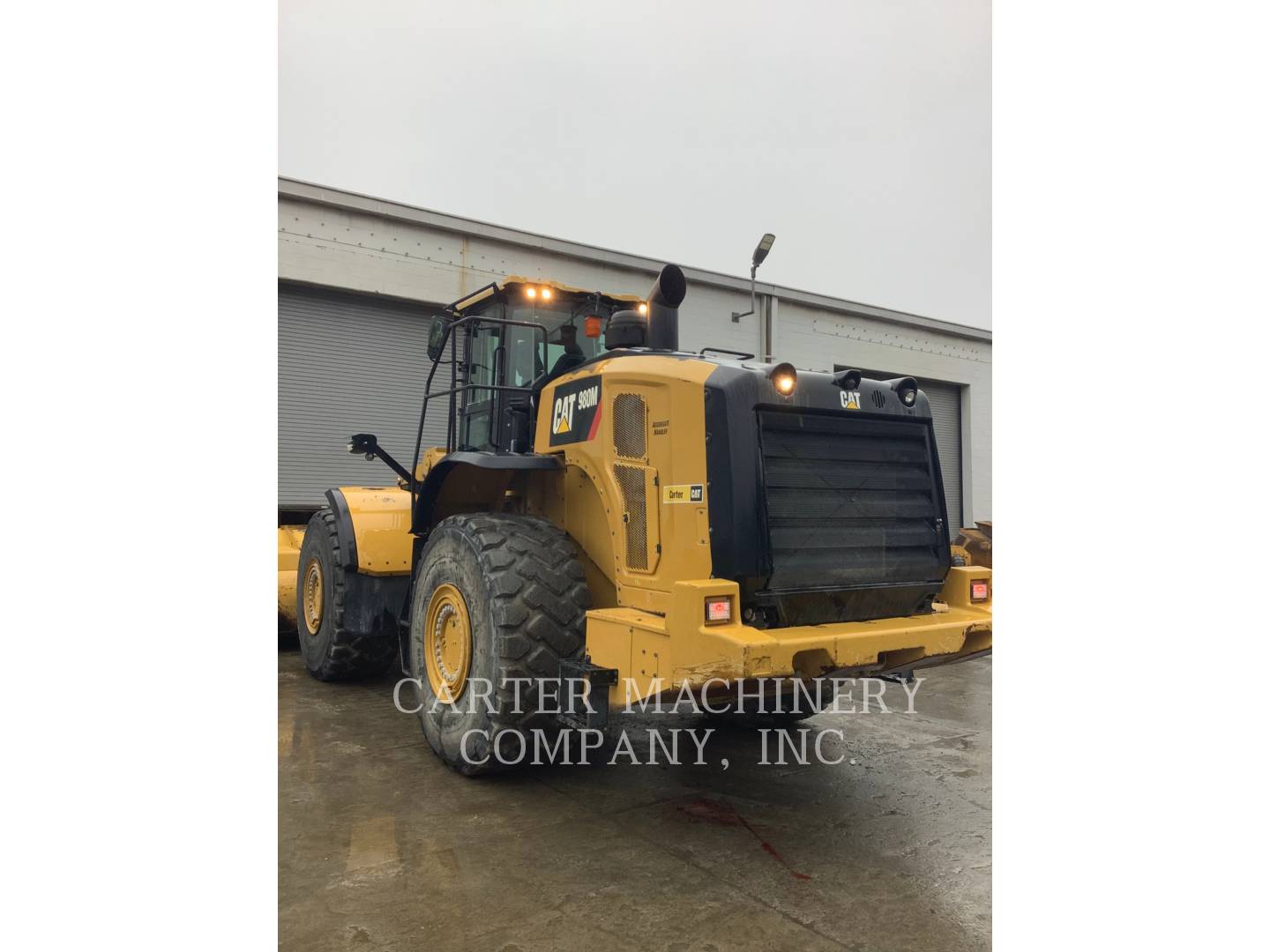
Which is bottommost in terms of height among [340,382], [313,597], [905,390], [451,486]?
[313,597]

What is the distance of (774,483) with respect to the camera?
413cm

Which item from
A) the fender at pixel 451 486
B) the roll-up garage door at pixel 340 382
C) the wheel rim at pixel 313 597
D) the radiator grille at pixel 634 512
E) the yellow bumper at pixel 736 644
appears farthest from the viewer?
the roll-up garage door at pixel 340 382

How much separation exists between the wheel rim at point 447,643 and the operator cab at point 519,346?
1116mm

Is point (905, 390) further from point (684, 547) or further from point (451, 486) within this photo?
point (451, 486)

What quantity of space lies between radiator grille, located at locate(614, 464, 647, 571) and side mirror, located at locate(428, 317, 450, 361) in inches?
84.8

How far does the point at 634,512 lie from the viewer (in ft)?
14.1

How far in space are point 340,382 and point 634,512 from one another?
9.55 m

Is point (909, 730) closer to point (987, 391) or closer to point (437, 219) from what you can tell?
point (437, 219)

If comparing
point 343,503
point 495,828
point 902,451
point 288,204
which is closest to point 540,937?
point 495,828

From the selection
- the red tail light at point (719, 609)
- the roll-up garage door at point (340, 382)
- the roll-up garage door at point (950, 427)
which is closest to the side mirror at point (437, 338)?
the red tail light at point (719, 609)

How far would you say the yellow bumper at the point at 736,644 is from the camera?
349 centimetres

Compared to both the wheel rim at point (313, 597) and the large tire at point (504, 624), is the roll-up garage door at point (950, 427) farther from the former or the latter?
the large tire at point (504, 624)

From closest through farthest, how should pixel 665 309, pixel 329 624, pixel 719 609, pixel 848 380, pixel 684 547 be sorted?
1. pixel 719 609
2. pixel 684 547
3. pixel 848 380
4. pixel 665 309
5. pixel 329 624

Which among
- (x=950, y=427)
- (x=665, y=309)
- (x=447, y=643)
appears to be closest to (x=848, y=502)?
(x=665, y=309)
